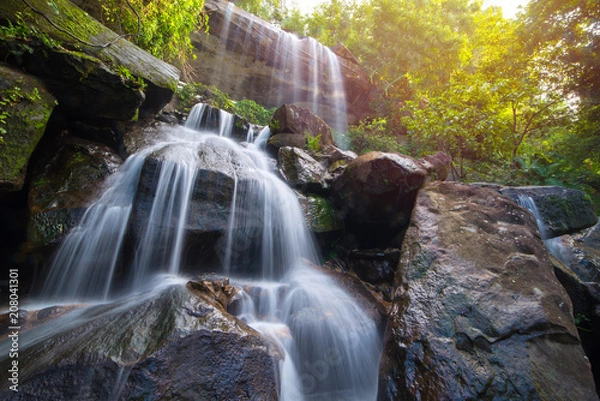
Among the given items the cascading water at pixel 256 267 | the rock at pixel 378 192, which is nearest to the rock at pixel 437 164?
the rock at pixel 378 192

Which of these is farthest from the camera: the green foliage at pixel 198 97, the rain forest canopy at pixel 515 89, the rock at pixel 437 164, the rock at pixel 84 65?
the green foliage at pixel 198 97

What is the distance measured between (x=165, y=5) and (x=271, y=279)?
7.35m

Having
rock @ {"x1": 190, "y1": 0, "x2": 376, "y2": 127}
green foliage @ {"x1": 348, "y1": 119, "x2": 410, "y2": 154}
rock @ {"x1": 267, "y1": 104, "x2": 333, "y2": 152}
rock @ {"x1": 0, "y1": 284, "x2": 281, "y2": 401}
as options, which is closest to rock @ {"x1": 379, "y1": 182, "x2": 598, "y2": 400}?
rock @ {"x1": 0, "y1": 284, "x2": 281, "y2": 401}

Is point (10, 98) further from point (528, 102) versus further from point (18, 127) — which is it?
point (528, 102)

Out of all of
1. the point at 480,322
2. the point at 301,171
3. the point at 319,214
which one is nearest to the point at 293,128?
the point at 301,171

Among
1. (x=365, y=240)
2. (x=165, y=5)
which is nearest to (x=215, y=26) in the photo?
(x=165, y=5)

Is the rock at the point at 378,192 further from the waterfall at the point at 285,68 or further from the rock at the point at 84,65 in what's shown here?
the waterfall at the point at 285,68

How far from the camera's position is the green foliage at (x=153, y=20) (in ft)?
18.7

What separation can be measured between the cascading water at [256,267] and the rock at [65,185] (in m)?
0.18

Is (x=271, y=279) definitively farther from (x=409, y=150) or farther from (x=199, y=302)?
(x=409, y=150)

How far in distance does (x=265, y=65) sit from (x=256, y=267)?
1229 cm

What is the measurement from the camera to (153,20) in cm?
630

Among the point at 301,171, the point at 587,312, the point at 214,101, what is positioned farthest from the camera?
the point at 214,101

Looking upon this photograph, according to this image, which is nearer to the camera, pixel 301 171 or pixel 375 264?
pixel 375 264
